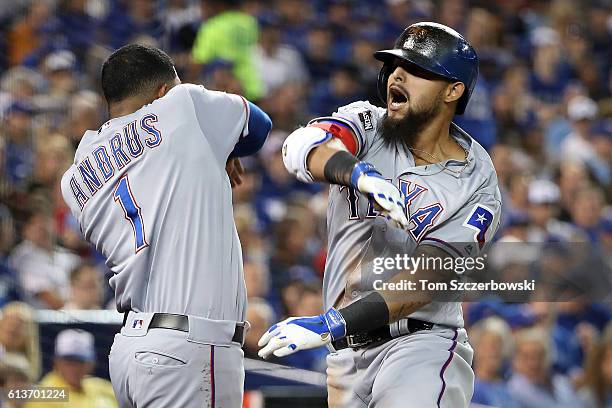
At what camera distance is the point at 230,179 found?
3744mm

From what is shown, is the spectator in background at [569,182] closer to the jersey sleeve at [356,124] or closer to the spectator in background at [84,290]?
the spectator in background at [84,290]

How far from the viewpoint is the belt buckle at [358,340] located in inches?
130

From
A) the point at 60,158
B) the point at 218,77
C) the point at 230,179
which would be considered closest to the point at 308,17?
the point at 218,77

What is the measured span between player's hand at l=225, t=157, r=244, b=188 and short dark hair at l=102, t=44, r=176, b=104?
0.41 m

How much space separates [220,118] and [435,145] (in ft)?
2.32

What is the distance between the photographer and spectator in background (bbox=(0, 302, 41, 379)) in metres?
4.92

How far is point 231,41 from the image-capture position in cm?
865

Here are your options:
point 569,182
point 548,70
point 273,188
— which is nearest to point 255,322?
point 273,188

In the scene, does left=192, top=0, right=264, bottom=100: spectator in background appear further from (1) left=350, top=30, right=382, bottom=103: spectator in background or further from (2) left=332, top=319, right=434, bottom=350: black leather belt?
(2) left=332, top=319, right=434, bottom=350: black leather belt

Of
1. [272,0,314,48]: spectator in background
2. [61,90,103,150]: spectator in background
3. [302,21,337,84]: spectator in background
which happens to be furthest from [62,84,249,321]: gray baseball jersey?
[272,0,314,48]: spectator in background

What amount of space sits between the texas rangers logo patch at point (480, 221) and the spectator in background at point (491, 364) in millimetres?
2431

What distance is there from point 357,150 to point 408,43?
1.28 feet

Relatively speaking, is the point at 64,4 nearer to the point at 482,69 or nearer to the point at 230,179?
the point at 482,69

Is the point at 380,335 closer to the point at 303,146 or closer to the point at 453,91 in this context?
the point at 303,146
